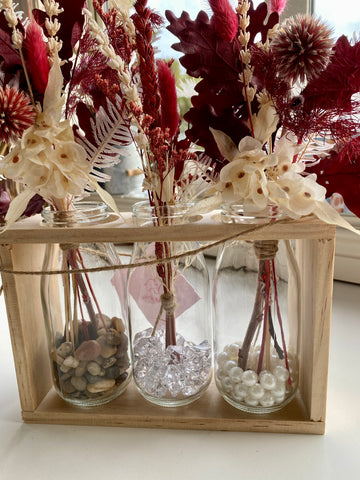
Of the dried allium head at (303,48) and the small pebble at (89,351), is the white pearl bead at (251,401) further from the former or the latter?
the dried allium head at (303,48)

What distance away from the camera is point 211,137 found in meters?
0.49

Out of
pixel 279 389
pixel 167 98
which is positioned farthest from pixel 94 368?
pixel 167 98

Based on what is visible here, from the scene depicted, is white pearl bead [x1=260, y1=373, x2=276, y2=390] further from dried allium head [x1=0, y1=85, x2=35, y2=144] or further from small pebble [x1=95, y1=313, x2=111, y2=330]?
dried allium head [x1=0, y1=85, x2=35, y2=144]

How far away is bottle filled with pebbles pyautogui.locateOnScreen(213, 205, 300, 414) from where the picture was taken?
0.53 meters

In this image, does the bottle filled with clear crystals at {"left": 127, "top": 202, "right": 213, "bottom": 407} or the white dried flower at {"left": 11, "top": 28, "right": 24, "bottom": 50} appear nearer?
the white dried flower at {"left": 11, "top": 28, "right": 24, "bottom": 50}

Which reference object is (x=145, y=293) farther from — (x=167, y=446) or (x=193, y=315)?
(x=167, y=446)

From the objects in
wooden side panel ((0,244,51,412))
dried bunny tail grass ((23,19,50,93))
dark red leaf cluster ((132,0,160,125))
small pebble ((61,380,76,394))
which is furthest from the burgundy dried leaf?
small pebble ((61,380,76,394))

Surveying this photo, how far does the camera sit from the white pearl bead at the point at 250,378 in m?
0.54

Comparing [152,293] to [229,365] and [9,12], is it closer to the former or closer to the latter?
[229,365]

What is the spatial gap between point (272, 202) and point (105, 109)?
Answer: 0.21 m

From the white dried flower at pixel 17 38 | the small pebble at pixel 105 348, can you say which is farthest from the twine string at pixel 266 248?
the white dried flower at pixel 17 38

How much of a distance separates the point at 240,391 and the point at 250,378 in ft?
0.08

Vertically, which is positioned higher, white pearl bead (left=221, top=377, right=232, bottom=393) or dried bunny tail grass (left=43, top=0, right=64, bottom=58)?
dried bunny tail grass (left=43, top=0, right=64, bottom=58)

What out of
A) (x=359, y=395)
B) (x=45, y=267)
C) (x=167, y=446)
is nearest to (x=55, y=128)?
(x=45, y=267)
